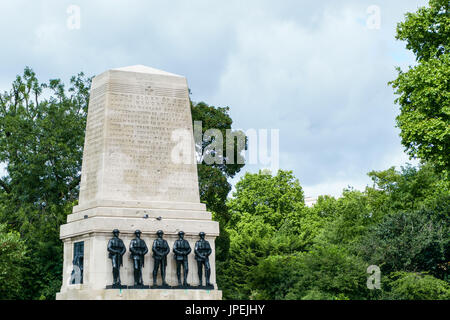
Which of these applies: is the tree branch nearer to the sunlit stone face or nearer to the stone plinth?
the sunlit stone face

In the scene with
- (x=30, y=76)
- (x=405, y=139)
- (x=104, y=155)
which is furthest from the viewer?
(x=30, y=76)

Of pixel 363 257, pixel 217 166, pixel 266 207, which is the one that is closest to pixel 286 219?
pixel 266 207

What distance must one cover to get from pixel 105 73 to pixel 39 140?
64.4 ft

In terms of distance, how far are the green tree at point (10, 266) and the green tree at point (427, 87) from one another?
65.3 ft

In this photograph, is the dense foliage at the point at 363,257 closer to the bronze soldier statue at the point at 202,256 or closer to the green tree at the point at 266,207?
the green tree at the point at 266,207

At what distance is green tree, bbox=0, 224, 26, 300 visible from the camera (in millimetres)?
34969

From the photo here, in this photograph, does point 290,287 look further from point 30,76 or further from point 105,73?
point 30,76

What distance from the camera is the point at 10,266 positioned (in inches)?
1393

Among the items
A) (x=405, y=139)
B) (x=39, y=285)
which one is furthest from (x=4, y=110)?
(x=405, y=139)

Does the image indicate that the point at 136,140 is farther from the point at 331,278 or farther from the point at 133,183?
the point at 331,278

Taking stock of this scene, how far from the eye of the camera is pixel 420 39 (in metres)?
35.0

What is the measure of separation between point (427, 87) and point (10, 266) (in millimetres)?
21874

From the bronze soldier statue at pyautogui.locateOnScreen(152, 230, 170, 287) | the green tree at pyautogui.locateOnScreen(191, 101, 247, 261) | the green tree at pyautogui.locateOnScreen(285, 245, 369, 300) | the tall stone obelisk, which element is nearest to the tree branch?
the green tree at pyautogui.locateOnScreen(191, 101, 247, 261)
